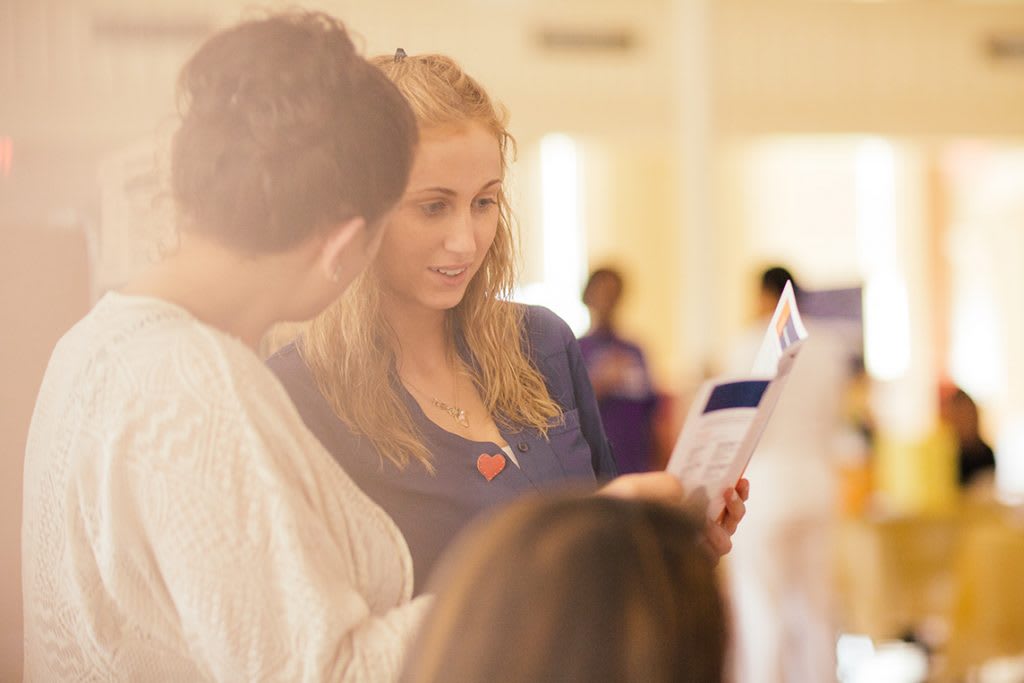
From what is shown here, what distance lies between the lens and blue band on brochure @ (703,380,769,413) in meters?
1.17

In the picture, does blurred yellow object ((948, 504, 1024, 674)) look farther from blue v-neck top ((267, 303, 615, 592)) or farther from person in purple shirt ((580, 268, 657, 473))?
blue v-neck top ((267, 303, 615, 592))

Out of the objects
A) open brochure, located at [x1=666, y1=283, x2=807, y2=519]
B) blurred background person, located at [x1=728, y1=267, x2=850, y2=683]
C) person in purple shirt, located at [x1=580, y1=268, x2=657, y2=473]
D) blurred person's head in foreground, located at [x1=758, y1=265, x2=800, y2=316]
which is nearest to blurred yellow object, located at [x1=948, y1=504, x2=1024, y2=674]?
blurred background person, located at [x1=728, y1=267, x2=850, y2=683]

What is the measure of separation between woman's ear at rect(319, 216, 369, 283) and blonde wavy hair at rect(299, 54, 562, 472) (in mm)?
194

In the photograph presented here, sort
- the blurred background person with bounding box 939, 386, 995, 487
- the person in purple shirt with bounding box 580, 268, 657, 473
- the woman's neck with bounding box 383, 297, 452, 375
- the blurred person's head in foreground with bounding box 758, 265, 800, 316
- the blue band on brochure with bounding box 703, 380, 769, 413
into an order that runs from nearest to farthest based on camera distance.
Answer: the blue band on brochure with bounding box 703, 380, 769, 413, the woman's neck with bounding box 383, 297, 452, 375, the blurred person's head in foreground with bounding box 758, 265, 800, 316, the person in purple shirt with bounding box 580, 268, 657, 473, the blurred background person with bounding box 939, 386, 995, 487

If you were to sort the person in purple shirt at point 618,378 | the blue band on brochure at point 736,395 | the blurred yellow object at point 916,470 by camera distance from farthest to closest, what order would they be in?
the blurred yellow object at point 916,470
the person in purple shirt at point 618,378
the blue band on brochure at point 736,395

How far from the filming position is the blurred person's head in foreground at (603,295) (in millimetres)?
4086

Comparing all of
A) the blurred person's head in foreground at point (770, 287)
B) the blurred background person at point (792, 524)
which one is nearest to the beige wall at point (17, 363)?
the blurred background person at point (792, 524)

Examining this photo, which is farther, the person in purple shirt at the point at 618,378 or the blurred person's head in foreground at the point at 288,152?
the person in purple shirt at the point at 618,378

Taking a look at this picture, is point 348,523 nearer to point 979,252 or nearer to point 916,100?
point 916,100

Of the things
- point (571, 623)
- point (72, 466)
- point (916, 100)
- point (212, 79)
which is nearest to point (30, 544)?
point (72, 466)

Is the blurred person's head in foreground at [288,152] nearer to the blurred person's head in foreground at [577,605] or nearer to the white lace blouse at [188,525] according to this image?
the white lace blouse at [188,525]

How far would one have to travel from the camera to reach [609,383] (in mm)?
4062

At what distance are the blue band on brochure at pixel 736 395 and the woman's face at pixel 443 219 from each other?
0.28 metres

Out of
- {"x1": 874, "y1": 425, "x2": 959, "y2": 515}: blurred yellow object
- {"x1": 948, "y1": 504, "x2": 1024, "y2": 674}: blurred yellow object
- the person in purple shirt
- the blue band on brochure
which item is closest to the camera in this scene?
the blue band on brochure
